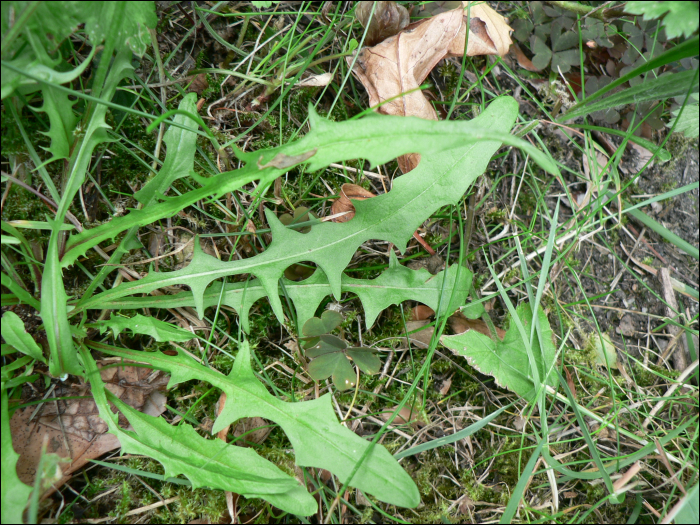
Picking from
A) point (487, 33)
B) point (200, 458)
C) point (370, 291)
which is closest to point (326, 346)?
point (370, 291)

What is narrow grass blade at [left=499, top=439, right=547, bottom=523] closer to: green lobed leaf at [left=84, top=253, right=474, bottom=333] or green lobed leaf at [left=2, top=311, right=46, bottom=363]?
green lobed leaf at [left=84, top=253, right=474, bottom=333]

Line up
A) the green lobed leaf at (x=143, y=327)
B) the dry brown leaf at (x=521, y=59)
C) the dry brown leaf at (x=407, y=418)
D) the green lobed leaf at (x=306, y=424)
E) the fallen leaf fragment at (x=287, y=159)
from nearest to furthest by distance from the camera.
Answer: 1. the fallen leaf fragment at (x=287, y=159)
2. the green lobed leaf at (x=306, y=424)
3. the green lobed leaf at (x=143, y=327)
4. the dry brown leaf at (x=407, y=418)
5. the dry brown leaf at (x=521, y=59)

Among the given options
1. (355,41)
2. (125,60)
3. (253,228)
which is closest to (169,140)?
(125,60)

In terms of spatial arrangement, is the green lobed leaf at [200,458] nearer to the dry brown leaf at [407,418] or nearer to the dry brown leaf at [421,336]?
the dry brown leaf at [407,418]

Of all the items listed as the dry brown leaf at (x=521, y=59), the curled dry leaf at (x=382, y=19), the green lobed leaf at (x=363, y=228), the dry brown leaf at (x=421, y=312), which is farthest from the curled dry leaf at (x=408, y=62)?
the dry brown leaf at (x=421, y=312)

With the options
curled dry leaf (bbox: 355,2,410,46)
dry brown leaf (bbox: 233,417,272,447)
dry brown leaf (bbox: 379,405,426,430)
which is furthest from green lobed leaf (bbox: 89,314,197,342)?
curled dry leaf (bbox: 355,2,410,46)
